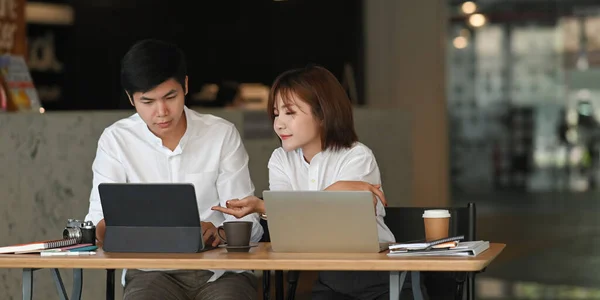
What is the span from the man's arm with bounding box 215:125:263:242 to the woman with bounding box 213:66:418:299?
12 centimetres

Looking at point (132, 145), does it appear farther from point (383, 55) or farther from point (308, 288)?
point (383, 55)

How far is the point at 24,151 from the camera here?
4469 millimetres

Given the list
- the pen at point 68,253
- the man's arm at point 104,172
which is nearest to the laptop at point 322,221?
the pen at point 68,253

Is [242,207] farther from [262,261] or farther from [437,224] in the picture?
[437,224]

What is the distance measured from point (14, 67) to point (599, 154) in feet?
32.4

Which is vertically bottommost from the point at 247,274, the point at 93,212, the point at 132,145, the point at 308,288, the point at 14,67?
the point at 308,288

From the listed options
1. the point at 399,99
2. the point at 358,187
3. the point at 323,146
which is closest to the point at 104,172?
the point at 323,146

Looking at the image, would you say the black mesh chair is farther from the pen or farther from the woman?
the pen

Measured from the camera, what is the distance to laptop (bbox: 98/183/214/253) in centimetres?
264

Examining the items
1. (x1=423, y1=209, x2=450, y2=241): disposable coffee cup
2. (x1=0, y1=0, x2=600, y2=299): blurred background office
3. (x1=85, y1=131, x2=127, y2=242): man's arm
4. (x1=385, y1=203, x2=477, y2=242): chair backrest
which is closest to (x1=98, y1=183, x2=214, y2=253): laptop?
(x1=85, y1=131, x2=127, y2=242): man's arm

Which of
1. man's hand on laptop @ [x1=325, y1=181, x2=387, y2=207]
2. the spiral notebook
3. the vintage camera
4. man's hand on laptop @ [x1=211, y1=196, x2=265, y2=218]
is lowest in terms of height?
the spiral notebook

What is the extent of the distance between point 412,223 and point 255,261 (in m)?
0.95

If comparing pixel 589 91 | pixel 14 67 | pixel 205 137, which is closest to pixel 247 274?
pixel 205 137

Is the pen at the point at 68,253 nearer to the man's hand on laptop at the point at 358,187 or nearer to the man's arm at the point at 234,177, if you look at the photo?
the man's arm at the point at 234,177
